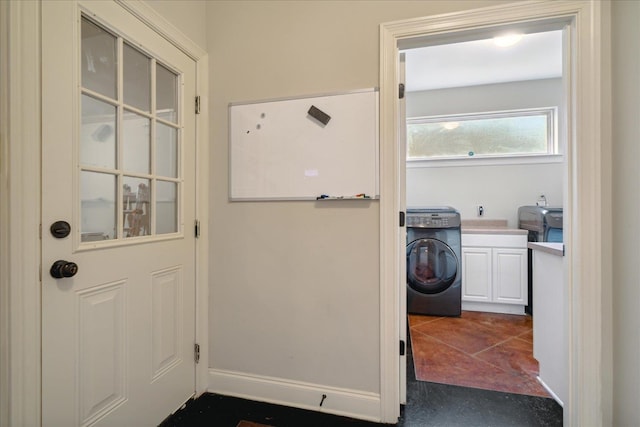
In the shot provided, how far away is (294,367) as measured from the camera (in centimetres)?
163

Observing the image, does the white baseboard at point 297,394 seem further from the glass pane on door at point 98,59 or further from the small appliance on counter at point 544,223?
the small appliance on counter at point 544,223

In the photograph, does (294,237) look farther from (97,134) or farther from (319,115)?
(97,134)

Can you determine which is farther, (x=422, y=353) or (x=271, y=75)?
(x=422, y=353)

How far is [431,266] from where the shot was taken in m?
3.00

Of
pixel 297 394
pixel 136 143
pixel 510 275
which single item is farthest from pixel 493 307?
pixel 136 143

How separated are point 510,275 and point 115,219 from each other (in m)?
Result: 3.37

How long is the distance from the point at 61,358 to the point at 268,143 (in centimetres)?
127

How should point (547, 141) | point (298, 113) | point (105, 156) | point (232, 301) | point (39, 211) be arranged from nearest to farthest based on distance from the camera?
point (39, 211), point (105, 156), point (298, 113), point (232, 301), point (547, 141)

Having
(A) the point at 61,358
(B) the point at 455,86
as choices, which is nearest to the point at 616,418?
(A) the point at 61,358

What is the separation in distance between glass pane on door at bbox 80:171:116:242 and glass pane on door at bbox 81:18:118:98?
0.36m

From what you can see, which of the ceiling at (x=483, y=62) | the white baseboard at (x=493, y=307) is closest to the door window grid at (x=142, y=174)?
the ceiling at (x=483, y=62)

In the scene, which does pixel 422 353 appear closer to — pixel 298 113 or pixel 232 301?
pixel 232 301

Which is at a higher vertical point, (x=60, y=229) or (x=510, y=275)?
(x=60, y=229)

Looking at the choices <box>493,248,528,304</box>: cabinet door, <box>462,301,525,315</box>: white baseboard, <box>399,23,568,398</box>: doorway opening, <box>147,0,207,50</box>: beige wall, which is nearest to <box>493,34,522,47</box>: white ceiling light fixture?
<box>399,23,568,398</box>: doorway opening
